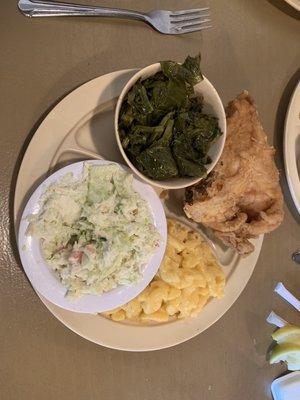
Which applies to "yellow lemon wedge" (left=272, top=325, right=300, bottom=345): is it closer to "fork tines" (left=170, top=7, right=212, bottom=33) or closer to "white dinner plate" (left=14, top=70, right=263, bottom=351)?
"white dinner plate" (left=14, top=70, right=263, bottom=351)

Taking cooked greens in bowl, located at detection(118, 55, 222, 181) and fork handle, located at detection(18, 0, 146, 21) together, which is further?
fork handle, located at detection(18, 0, 146, 21)

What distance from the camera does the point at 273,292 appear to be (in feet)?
6.99

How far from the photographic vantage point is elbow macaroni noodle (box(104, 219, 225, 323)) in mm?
1863

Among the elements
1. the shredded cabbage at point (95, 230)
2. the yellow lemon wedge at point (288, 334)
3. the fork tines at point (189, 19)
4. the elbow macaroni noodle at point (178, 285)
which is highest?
the fork tines at point (189, 19)

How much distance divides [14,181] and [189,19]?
95cm

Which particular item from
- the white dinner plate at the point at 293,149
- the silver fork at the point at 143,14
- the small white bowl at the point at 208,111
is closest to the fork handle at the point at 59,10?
the silver fork at the point at 143,14

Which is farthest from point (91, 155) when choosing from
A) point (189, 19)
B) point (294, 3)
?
point (294, 3)

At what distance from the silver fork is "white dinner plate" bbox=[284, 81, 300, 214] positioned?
1.58 feet

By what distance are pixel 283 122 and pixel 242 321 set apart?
33.8 inches

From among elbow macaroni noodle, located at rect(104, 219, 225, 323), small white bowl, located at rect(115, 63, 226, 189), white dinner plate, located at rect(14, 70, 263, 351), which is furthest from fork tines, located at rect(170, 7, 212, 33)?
elbow macaroni noodle, located at rect(104, 219, 225, 323)

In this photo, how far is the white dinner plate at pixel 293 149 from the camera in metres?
2.03

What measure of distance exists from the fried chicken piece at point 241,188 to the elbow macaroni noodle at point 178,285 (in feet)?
0.38

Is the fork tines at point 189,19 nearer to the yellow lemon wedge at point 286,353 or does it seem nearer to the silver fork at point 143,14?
the silver fork at point 143,14

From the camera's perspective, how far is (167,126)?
5.44ft
